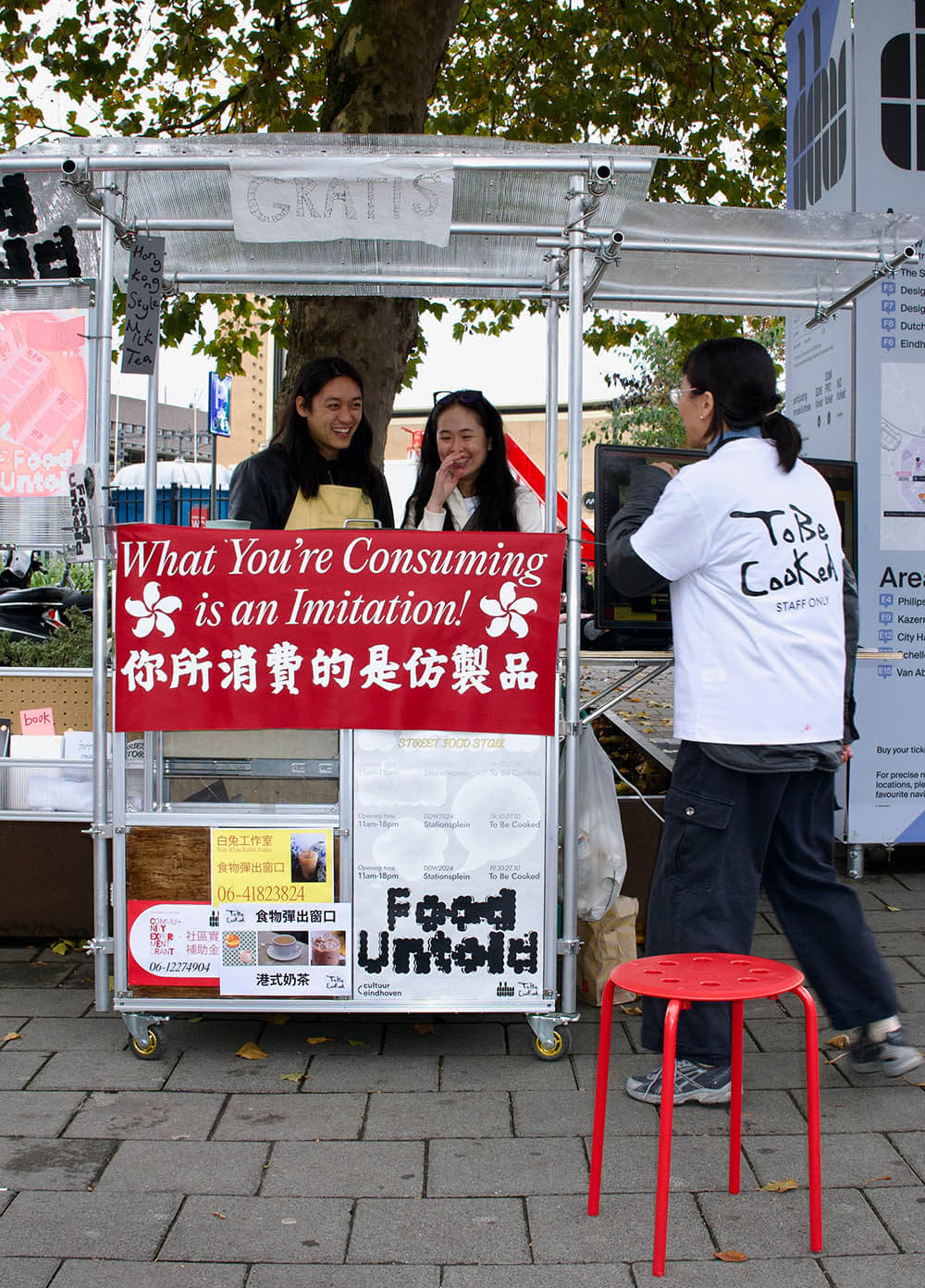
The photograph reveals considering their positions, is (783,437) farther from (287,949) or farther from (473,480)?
(287,949)

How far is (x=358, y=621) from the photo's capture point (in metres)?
3.60

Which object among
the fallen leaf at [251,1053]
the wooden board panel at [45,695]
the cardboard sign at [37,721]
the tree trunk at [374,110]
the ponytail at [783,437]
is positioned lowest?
the fallen leaf at [251,1053]

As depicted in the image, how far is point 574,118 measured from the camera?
9.30 metres

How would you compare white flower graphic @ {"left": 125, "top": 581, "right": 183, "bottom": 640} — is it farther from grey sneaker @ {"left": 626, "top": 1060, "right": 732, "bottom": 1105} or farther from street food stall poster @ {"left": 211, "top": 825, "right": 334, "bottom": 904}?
grey sneaker @ {"left": 626, "top": 1060, "right": 732, "bottom": 1105}

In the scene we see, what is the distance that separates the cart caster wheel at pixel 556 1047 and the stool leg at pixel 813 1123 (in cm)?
109

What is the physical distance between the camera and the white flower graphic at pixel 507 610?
3.61 m

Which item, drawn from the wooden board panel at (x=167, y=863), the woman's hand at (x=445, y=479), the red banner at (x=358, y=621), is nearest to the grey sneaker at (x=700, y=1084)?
the red banner at (x=358, y=621)

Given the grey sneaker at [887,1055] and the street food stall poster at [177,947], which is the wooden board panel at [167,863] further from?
the grey sneaker at [887,1055]

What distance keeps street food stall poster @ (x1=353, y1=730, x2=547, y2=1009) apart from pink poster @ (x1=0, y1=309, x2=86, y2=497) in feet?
4.29

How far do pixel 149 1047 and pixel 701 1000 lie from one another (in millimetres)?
1885

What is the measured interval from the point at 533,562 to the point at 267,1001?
1480 mm

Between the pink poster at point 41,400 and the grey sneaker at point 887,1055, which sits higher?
the pink poster at point 41,400

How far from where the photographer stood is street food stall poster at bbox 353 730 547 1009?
3615 millimetres

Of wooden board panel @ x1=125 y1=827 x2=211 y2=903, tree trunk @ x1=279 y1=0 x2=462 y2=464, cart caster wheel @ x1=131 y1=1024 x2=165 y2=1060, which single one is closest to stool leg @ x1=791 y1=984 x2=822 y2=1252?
wooden board panel @ x1=125 y1=827 x2=211 y2=903
